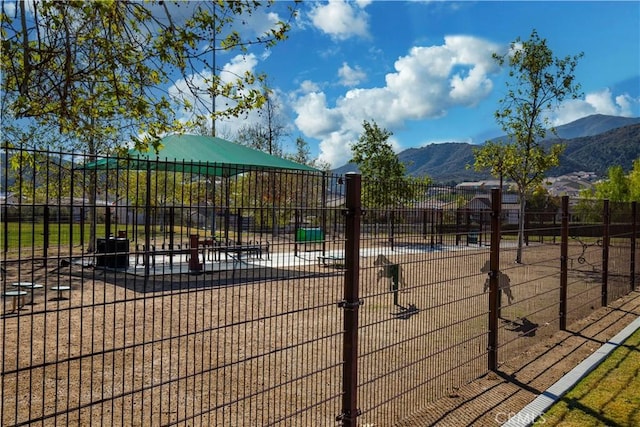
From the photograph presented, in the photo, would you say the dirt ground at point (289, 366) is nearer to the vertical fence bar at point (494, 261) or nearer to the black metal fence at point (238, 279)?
the black metal fence at point (238, 279)

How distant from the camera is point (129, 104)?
493 cm

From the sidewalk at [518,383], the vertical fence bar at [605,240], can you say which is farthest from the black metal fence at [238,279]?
the vertical fence bar at [605,240]

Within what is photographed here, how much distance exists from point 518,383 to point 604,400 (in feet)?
2.64

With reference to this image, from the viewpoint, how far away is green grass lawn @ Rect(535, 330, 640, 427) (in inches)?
174

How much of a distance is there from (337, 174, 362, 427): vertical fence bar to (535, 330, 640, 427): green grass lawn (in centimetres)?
191

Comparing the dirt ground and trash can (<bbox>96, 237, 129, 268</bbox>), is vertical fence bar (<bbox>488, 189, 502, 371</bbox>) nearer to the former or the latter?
the dirt ground

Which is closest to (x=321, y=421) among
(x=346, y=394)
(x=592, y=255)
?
(x=346, y=394)

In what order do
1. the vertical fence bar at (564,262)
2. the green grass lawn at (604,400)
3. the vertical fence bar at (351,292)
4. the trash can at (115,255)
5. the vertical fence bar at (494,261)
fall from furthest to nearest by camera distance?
1. the vertical fence bar at (564,262)
2. the vertical fence bar at (494,261)
3. the green grass lawn at (604,400)
4. the vertical fence bar at (351,292)
5. the trash can at (115,255)

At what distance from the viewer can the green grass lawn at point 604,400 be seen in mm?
4430

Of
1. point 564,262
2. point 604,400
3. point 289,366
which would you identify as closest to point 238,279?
point 289,366

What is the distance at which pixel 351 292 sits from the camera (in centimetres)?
361

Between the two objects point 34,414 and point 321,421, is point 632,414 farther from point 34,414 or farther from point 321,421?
point 34,414

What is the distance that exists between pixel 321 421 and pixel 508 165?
51.1ft

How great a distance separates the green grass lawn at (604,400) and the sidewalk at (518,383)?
26cm
